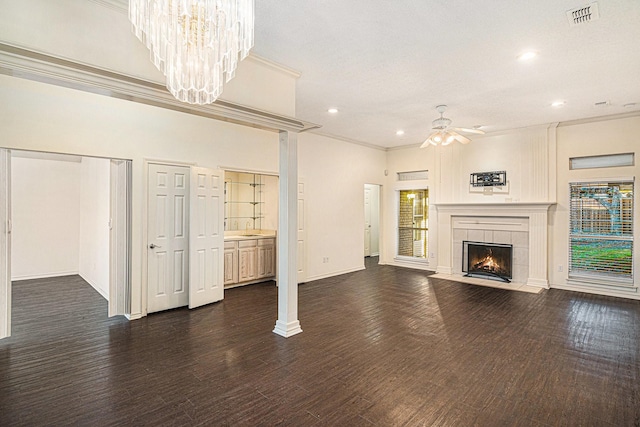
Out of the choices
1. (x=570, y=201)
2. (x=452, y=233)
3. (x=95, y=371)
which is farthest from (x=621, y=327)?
(x=95, y=371)

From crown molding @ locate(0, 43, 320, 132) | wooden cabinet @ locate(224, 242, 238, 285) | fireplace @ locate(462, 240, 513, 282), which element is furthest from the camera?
fireplace @ locate(462, 240, 513, 282)

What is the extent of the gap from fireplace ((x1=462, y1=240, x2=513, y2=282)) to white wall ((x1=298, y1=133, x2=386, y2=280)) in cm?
240

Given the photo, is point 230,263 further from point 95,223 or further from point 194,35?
point 194,35

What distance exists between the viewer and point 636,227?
5328mm

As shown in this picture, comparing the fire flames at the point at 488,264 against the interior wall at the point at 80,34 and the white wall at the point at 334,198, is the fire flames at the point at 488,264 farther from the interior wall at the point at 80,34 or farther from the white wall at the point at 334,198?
the interior wall at the point at 80,34

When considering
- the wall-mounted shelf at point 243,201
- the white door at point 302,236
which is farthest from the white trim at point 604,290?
the wall-mounted shelf at point 243,201

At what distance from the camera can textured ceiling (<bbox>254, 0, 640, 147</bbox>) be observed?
264 centimetres

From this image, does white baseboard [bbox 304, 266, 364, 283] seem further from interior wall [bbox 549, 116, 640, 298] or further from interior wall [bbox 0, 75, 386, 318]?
interior wall [bbox 549, 116, 640, 298]

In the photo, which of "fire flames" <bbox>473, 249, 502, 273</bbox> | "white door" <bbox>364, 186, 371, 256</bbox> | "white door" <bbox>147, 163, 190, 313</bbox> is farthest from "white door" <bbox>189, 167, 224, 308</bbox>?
"white door" <bbox>364, 186, 371, 256</bbox>

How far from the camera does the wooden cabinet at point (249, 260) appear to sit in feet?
19.2

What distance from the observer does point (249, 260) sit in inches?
242

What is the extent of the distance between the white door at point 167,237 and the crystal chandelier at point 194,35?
2.73 metres

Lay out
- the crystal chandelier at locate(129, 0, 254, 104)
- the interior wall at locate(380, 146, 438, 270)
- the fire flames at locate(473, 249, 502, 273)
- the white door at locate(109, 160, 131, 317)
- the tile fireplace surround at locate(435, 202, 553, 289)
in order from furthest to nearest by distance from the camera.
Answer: the interior wall at locate(380, 146, 438, 270), the fire flames at locate(473, 249, 502, 273), the tile fireplace surround at locate(435, 202, 553, 289), the white door at locate(109, 160, 131, 317), the crystal chandelier at locate(129, 0, 254, 104)

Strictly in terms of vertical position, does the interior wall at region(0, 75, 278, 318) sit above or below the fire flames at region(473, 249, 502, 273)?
above
